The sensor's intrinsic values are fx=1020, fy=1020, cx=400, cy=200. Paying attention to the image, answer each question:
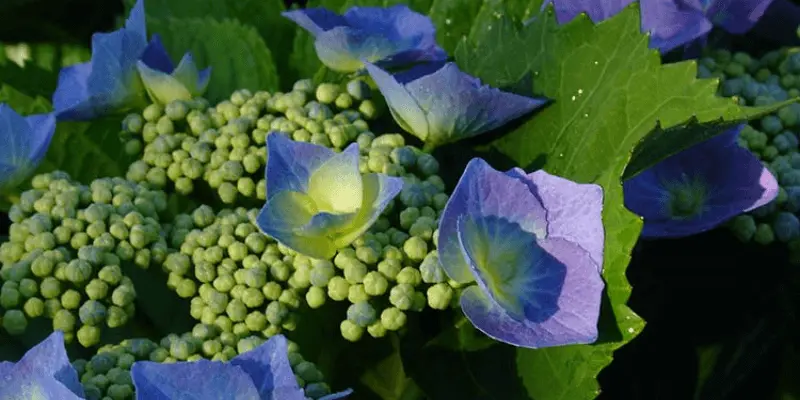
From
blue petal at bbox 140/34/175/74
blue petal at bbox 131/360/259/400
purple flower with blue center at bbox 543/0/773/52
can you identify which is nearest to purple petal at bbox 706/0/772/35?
purple flower with blue center at bbox 543/0/773/52

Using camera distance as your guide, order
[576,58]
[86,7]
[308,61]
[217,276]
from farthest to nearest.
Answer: [86,7], [308,61], [576,58], [217,276]

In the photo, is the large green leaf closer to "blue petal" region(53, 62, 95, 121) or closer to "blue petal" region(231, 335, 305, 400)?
"blue petal" region(231, 335, 305, 400)

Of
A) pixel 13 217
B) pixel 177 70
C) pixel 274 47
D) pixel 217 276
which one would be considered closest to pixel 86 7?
pixel 274 47

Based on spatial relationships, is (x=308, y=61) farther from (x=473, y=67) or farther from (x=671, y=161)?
(x=671, y=161)

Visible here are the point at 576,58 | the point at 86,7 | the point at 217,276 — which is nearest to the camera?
the point at 217,276

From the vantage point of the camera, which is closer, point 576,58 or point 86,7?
point 576,58

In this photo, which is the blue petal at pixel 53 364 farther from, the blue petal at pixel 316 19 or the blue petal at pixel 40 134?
the blue petal at pixel 316 19

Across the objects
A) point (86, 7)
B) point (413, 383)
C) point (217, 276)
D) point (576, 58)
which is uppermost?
point (576, 58)

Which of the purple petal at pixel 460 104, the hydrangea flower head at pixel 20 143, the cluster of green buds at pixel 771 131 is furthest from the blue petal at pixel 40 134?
the cluster of green buds at pixel 771 131
